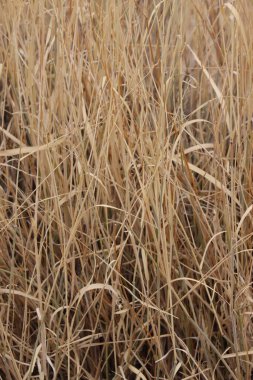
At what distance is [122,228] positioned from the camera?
51.7 inches

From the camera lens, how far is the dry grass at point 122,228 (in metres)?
1.30

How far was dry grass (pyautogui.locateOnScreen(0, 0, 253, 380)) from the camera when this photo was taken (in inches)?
51.4

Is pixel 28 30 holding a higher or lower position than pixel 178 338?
higher

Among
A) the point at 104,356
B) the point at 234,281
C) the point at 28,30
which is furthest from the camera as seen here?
the point at 28,30

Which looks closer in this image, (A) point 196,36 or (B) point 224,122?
(B) point 224,122

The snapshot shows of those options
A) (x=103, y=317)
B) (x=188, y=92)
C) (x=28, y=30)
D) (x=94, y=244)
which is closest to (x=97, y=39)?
(x=28, y=30)

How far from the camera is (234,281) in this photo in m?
1.29

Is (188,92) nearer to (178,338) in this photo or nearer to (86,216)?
(86,216)

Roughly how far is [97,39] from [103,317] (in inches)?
20.5

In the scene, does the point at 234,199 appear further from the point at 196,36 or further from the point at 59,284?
the point at 196,36

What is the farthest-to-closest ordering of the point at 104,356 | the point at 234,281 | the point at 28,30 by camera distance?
the point at 28,30 → the point at 104,356 → the point at 234,281

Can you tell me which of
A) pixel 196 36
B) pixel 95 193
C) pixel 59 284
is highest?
pixel 196 36

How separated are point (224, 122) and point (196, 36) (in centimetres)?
24

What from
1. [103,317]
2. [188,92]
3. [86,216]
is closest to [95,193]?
[86,216]
